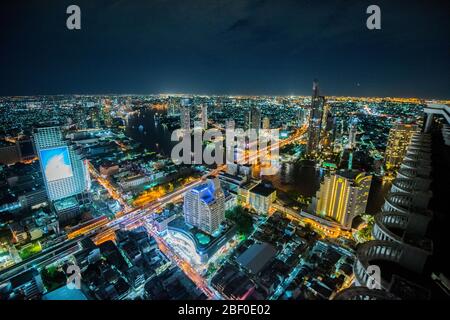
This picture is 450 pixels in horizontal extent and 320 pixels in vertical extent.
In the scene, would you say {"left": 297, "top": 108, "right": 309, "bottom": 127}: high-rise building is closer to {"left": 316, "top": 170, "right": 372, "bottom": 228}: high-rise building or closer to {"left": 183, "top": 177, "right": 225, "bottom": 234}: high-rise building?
{"left": 316, "top": 170, "right": 372, "bottom": 228}: high-rise building

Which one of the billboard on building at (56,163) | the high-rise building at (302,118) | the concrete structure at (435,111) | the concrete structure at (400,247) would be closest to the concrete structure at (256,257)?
the concrete structure at (400,247)

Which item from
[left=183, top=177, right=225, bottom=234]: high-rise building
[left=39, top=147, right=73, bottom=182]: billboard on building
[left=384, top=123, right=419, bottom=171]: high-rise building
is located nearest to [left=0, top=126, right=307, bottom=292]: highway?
[left=183, top=177, right=225, bottom=234]: high-rise building

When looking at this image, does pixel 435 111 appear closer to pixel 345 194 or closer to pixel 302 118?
pixel 345 194

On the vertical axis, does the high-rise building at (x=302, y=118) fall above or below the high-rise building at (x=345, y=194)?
above

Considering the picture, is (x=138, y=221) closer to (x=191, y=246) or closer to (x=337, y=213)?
(x=191, y=246)

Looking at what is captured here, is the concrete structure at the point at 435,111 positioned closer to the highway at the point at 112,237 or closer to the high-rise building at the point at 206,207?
the high-rise building at the point at 206,207
